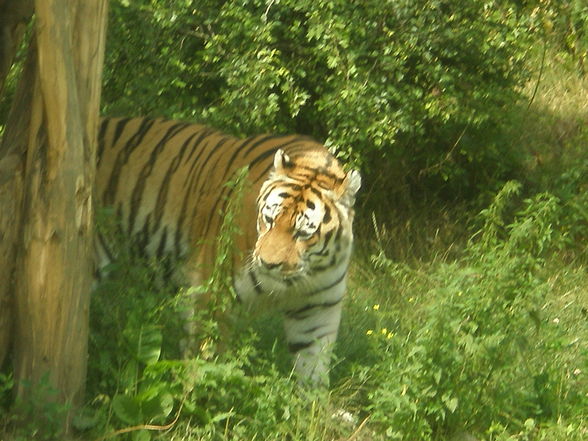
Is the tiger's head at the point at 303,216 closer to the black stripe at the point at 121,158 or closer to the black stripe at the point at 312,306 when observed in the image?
the black stripe at the point at 312,306

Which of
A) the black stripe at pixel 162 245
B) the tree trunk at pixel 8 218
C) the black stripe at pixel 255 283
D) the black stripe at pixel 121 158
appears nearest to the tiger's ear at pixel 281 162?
the black stripe at pixel 255 283

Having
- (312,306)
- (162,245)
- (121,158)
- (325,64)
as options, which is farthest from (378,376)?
(325,64)

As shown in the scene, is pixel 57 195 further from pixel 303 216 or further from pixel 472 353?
pixel 472 353

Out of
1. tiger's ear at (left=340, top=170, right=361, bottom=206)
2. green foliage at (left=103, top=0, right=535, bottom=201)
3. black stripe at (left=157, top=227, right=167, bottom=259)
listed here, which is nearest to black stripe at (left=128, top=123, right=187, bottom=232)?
black stripe at (left=157, top=227, right=167, bottom=259)

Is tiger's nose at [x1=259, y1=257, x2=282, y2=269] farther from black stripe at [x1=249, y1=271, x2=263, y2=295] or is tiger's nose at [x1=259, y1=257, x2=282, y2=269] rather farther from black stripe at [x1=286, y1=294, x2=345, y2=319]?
black stripe at [x1=286, y1=294, x2=345, y2=319]

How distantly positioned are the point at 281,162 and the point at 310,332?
33.7 inches

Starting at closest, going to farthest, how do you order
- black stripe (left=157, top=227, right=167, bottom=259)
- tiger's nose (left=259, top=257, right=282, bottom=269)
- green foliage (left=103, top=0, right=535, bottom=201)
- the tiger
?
tiger's nose (left=259, top=257, right=282, bottom=269)
the tiger
black stripe (left=157, top=227, right=167, bottom=259)
green foliage (left=103, top=0, right=535, bottom=201)

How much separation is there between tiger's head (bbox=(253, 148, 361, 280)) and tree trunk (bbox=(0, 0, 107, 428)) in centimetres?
89

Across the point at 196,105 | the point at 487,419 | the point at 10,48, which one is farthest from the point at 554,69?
the point at 10,48

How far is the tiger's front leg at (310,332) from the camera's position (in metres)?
5.60

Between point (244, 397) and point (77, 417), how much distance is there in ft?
2.40

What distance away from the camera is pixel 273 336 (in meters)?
6.04

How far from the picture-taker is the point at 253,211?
5.47m

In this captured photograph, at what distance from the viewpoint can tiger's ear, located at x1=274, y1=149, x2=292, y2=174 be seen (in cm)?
545
